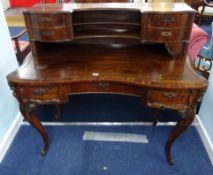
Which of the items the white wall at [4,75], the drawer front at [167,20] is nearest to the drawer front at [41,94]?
the white wall at [4,75]

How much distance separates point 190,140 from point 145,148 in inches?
15.7

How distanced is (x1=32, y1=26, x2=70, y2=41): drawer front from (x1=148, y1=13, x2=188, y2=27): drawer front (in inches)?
21.7

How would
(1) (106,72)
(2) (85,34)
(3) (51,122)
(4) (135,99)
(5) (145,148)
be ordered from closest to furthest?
1. (1) (106,72)
2. (2) (85,34)
3. (5) (145,148)
4. (3) (51,122)
5. (4) (135,99)

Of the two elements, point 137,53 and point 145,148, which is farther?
point 145,148

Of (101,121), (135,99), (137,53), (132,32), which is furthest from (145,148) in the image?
(132,32)

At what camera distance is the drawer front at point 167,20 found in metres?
1.23

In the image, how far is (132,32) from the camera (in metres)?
1.43

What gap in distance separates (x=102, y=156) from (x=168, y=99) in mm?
752

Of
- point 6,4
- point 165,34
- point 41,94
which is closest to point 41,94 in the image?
point 41,94

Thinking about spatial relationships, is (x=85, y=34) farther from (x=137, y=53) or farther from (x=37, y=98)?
(x=37, y=98)

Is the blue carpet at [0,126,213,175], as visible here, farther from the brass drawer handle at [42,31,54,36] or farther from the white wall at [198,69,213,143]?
the brass drawer handle at [42,31,54,36]

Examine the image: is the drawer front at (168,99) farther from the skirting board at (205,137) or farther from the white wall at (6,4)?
the white wall at (6,4)

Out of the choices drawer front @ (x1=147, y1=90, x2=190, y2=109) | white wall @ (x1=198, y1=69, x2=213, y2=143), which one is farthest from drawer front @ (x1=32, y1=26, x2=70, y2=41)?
white wall @ (x1=198, y1=69, x2=213, y2=143)

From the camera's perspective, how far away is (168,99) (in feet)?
3.75
